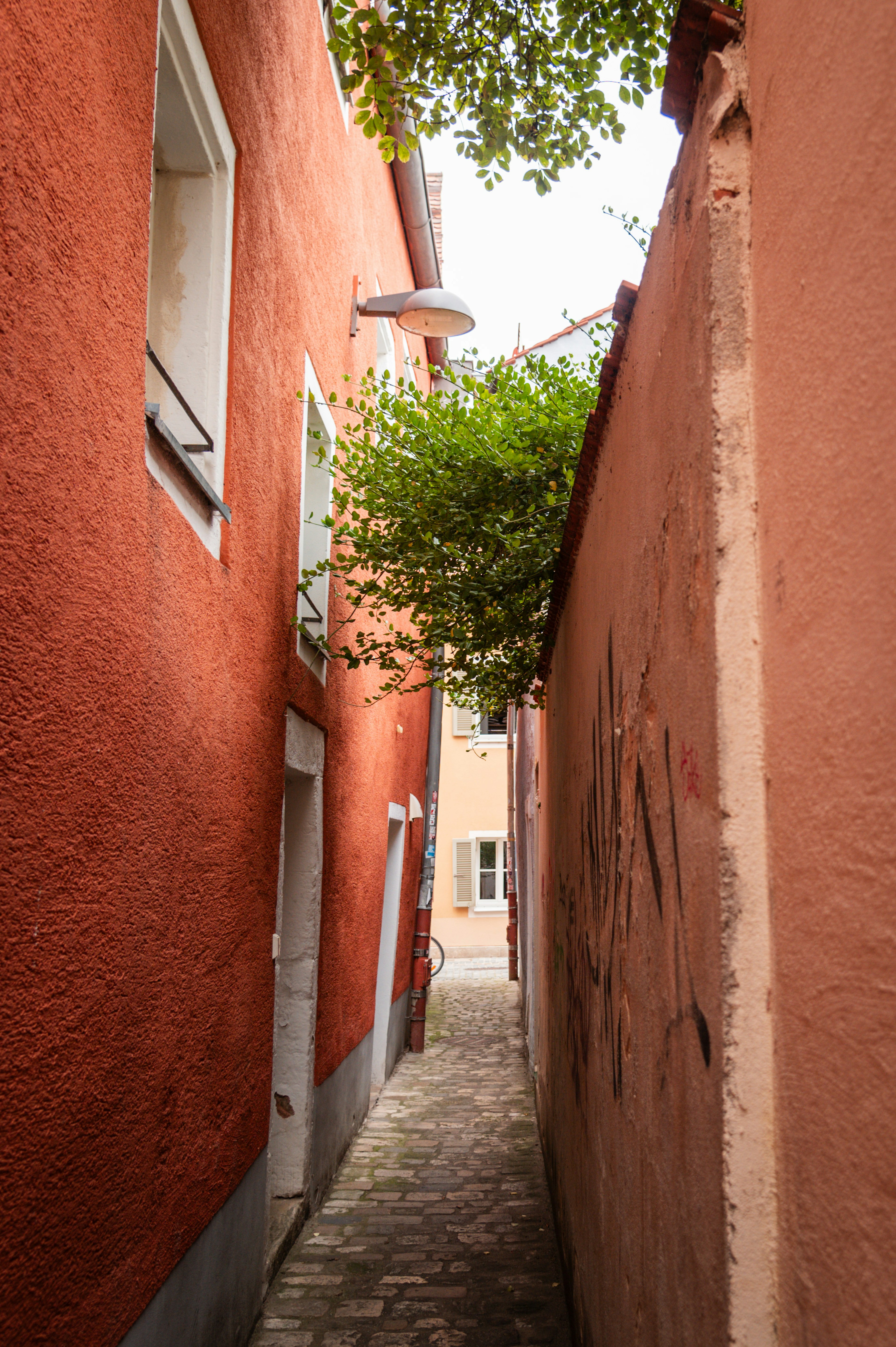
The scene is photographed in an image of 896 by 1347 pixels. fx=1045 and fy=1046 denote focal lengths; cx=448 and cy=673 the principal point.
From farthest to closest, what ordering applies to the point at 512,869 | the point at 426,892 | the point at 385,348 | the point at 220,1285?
1. the point at 512,869
2. the point at 426,892
3. the point at 385,348
4. the point at 220,1285

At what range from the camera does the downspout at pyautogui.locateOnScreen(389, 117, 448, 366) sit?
9.66 metres

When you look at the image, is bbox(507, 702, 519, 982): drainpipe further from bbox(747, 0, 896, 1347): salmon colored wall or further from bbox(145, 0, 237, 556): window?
bbox(747, 0, 896, 1347): salmon colored wall

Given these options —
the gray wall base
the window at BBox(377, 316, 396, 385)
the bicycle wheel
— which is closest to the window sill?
the window at BBox(377, 316, 396, 385)

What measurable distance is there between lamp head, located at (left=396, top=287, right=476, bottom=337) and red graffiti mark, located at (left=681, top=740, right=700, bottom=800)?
4458 millimetres

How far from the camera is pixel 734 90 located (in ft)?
5.59

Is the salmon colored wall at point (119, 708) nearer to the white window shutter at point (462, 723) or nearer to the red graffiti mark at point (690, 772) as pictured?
the red graffiti mark at point (690, 772)

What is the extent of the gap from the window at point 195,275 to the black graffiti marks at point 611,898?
1.55m

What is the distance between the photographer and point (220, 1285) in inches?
146

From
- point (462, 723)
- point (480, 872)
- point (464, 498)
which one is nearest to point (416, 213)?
point (464, 498)

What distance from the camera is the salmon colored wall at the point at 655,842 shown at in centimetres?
169

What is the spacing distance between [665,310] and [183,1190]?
2.91 m

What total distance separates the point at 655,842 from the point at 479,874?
63.2ft

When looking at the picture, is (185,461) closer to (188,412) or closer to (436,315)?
(188,412)

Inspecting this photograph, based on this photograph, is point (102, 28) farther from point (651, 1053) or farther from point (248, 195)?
point (651, 1053)
